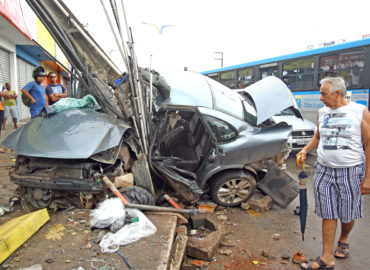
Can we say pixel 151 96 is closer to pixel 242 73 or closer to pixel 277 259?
pixel 277 259

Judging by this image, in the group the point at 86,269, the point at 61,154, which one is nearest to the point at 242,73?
the point at 61,154

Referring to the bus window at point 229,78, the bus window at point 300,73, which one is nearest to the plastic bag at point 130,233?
the bus window at point 300,73

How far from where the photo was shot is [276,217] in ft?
12.8

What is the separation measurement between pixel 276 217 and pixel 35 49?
13.4m

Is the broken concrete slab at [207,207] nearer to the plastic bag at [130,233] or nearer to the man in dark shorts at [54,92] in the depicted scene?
the plastic bag at [130,233]

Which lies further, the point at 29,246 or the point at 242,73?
the point at 242,73

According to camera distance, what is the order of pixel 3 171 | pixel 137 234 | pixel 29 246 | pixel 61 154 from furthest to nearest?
pixel 3 171 → pixel 61 154 → pixel 137 234 → pixel 29 246

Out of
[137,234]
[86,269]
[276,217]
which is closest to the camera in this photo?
[86,269]

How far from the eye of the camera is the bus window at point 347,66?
27.9 feet

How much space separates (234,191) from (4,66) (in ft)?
35.5

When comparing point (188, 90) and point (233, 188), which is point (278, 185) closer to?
point (233, 188)

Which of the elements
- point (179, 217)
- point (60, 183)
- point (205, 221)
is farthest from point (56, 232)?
point (205, 221)

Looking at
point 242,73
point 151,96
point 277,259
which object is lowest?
point 277,259

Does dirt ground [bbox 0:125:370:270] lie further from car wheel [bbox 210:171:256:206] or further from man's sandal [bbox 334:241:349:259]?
car wheel [bbox 210:171:256:206]
